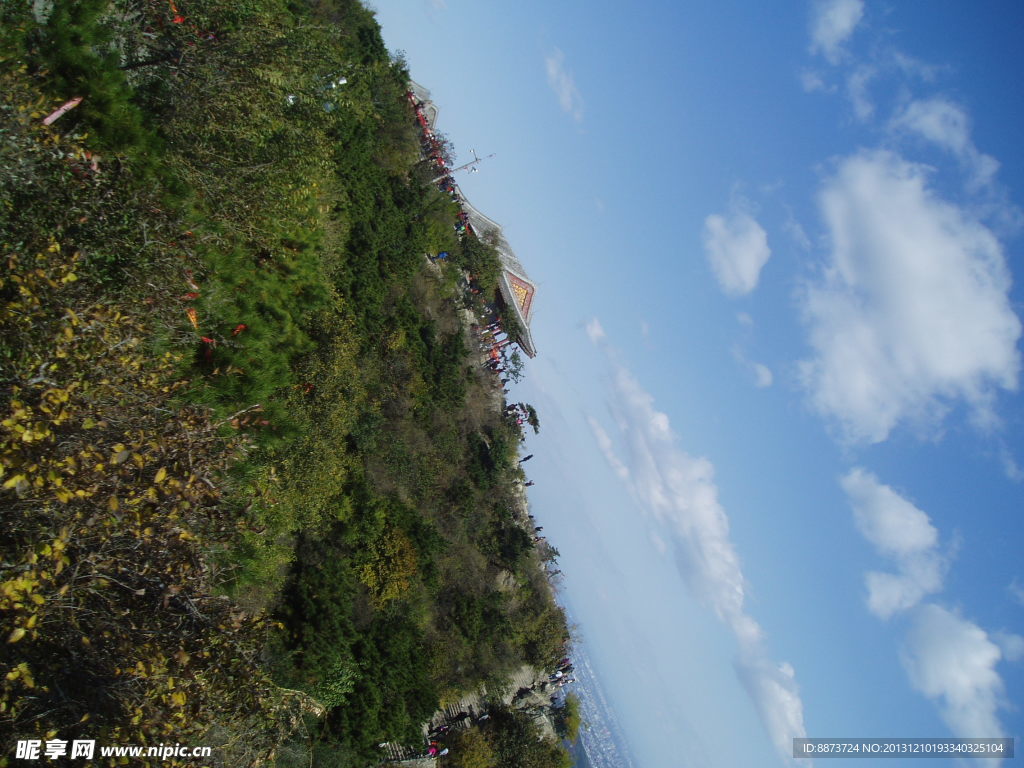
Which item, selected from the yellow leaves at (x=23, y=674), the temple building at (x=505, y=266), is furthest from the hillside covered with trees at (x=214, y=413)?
the temple building at (x=505, y=266)

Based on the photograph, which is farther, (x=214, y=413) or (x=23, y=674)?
(x=214, y=413)

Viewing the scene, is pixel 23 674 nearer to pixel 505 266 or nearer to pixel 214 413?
pixel 214 413

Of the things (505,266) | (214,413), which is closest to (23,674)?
(214,413)

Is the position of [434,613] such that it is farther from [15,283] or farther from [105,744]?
[15,283]

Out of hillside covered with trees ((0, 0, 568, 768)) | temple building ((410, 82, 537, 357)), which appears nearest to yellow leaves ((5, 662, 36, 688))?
hillside covered with trees ((0, 0, 568, 768))

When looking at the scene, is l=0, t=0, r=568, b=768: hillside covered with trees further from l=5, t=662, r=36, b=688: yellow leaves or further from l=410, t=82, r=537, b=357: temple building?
l=410, t=82, r=537, b=357: temple building

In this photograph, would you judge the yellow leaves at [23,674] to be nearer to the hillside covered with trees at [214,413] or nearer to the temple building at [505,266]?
the hillside covered with trees at [214,413]

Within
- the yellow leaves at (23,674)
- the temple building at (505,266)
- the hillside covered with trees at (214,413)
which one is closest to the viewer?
the yellow leaves at (23,674)
